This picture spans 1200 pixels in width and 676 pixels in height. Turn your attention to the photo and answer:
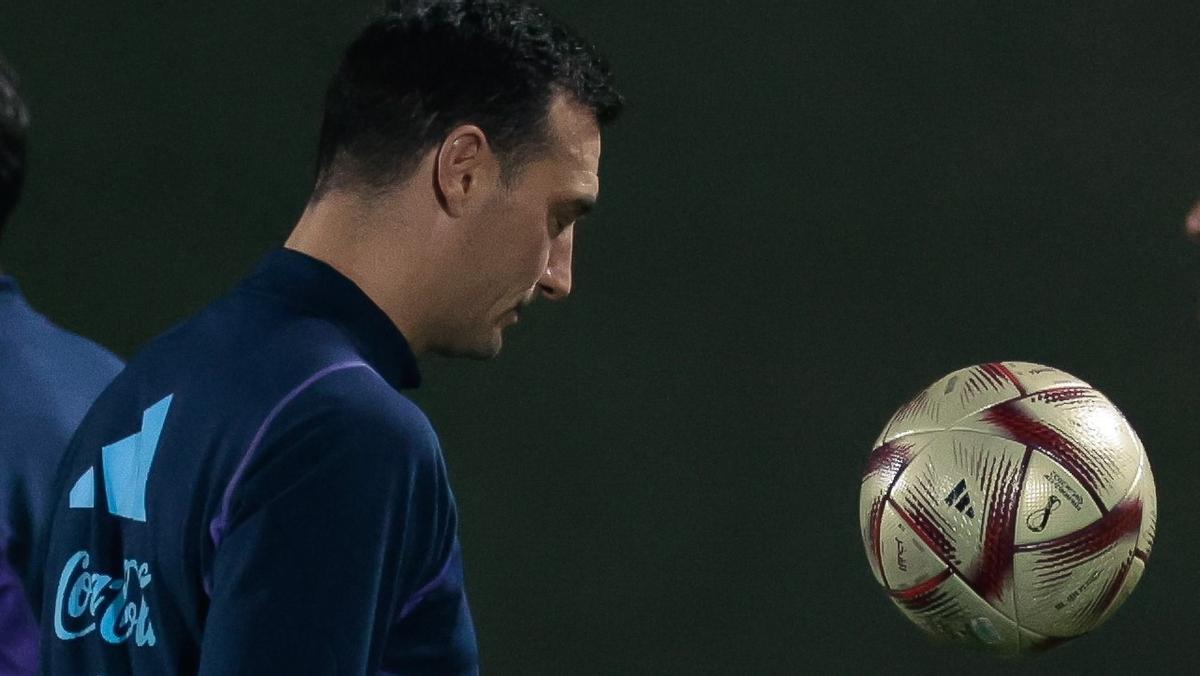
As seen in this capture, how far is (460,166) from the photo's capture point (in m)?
1.04

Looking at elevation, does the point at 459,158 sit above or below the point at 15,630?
above

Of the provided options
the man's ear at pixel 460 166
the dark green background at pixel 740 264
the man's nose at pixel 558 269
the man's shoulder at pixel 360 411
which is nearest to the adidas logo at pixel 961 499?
the man's nose at pixel 558 269

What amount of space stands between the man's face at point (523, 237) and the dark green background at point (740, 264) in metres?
1.99

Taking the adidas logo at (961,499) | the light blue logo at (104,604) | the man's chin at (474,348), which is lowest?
the light blue logo at (104,604)

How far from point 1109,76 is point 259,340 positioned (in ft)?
8.18

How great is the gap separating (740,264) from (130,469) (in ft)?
7.44

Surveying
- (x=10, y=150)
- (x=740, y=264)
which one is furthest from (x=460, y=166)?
(x=740, y=264)

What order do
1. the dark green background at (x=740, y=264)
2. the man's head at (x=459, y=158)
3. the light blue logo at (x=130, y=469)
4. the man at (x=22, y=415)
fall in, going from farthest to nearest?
1. the dark green background at (x=740, y=264)
2. the man at (x=22, y=415)
3. the man's head at (x=459, y=158)
4. the light blue logo at (x=130, y=469)

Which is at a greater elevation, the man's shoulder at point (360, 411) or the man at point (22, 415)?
the man's shoulder at point (360, 411)

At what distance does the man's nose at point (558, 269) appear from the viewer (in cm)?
115

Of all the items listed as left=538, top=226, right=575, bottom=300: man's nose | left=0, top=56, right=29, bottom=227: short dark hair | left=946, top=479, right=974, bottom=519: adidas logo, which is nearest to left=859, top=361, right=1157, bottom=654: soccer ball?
left=946, top=479, right=974, bottom=519: adidas logo

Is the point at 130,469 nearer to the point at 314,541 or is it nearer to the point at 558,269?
the point at 314,541

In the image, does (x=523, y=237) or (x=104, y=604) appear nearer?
(x=104, y=604)

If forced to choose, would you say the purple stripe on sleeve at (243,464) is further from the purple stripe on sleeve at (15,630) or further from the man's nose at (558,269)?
the purple stripe on sleeve at (15,630)
